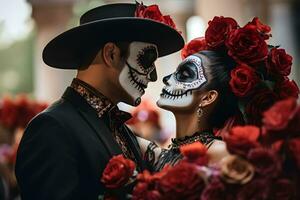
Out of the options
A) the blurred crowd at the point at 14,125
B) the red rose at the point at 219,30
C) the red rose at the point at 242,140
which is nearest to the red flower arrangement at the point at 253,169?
the red rose at the point at 242,140

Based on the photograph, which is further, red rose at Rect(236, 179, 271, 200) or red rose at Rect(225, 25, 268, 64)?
red rose at Rect(225, 25, 268, 64)

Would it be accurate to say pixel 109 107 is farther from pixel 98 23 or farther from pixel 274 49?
pixel 274 49

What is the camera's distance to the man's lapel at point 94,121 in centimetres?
423

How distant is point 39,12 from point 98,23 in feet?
38.6

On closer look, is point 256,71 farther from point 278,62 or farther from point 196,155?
point 196,155

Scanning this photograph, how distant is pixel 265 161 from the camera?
338 cm

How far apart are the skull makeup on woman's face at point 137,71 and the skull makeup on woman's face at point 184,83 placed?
105mm

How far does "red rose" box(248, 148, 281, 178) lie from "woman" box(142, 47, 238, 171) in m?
1.01

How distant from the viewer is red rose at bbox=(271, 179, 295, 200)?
11.0 ft

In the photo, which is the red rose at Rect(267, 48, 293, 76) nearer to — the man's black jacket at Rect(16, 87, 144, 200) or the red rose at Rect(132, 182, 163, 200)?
the man's black jacket at Rect(16, 87, 144, 200)

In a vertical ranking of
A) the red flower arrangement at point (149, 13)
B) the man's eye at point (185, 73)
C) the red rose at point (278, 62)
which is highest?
the red flower arrangement at point (149, 13)

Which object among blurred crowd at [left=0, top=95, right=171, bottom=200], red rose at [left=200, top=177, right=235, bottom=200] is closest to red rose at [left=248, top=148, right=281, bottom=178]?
red rose at [left=200, top=177, right=235, bottom=200]

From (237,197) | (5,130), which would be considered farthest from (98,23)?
(5,130)

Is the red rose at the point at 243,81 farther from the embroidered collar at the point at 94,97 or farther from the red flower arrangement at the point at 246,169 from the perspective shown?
the red flower arrangement at the point at 246,169
